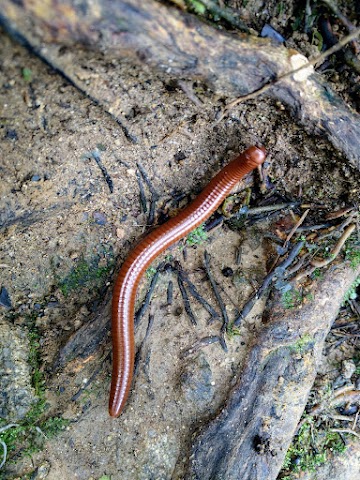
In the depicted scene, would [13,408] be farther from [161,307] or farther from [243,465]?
[243,465]

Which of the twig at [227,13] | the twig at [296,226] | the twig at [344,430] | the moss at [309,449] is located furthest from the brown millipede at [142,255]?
the twig at [344,430]

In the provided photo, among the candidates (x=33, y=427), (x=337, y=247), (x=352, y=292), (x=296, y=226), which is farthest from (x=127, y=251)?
(x=352, y=292)

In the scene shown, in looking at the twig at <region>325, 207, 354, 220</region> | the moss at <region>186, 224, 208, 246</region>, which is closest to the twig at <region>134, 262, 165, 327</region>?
the moss at <region>186, 224, 208, 246</region>

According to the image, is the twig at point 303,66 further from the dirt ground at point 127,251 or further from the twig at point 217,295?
the twig at point 217,295

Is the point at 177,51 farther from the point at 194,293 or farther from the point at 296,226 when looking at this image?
the point at 194,293

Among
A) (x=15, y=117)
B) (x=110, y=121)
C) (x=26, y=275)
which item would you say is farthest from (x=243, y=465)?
(x=15, y=117)

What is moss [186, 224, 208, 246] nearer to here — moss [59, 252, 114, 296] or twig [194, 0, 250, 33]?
moss [59, 252, 114, 296]
